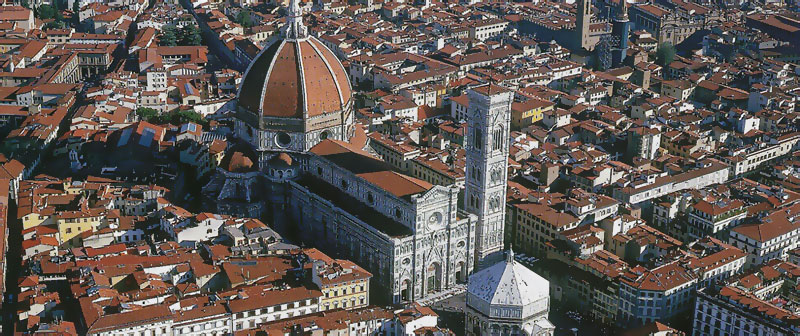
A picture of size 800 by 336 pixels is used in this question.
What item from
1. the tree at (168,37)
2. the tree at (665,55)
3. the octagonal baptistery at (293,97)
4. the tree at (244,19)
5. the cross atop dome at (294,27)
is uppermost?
the cross atop dome at (294,27)

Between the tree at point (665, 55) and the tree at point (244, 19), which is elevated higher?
the tree at point (244, 19)

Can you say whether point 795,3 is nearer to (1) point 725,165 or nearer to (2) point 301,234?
(1) point 725,165

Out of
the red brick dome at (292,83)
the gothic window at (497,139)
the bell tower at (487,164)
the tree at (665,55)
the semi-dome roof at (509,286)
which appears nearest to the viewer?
the semi-dome roof at (509,286)

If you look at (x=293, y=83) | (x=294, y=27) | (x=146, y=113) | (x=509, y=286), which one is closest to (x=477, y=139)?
(x=509, y=286)

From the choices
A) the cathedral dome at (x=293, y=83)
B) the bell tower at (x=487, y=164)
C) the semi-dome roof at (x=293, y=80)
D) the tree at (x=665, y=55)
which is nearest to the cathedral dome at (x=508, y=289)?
the bell tower at (x=487, y=164)

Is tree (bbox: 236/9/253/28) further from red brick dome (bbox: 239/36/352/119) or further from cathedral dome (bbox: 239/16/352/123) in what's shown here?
red brick dome (bbox: 239/36/352/119)

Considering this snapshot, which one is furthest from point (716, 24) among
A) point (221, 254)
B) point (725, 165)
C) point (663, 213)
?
→ point (221, 254)

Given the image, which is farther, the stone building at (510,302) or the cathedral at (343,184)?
the cathedral at (343,184)

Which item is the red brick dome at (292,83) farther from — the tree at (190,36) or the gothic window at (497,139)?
the tree at (190,36)

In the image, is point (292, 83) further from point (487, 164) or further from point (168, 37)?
point (168, 37)
